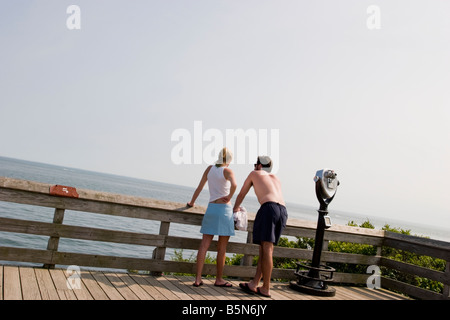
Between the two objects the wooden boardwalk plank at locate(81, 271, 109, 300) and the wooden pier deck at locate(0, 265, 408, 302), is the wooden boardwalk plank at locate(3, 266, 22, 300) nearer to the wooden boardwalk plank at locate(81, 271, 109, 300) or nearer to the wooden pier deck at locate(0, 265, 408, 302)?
the wooden pier deck at locate(0, 265, 408, 302)

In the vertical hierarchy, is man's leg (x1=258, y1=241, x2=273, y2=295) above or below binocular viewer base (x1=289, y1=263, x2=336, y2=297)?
above

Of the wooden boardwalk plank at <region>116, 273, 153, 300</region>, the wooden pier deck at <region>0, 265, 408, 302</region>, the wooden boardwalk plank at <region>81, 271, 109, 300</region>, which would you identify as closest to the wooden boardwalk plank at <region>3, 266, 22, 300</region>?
the wooden pier deck at <region>0, 265, 408, 302</region>

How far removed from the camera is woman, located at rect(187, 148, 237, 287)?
14.5ft

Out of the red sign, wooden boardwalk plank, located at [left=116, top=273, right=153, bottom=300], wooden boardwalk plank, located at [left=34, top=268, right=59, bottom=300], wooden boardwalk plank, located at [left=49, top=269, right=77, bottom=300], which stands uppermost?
the red sign

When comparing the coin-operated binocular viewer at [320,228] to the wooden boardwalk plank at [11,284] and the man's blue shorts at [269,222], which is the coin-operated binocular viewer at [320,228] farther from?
the wooden boardwalk plank at [11,284]

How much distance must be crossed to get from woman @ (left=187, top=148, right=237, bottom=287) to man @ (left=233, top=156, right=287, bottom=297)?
0.17m

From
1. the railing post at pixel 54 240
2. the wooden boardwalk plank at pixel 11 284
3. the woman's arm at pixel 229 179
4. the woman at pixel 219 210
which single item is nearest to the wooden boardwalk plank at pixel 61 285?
the railing post at pixel 54 240

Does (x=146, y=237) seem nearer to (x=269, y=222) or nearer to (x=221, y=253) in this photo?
(x=221, y=253)

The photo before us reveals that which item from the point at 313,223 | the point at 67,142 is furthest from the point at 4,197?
the point at 67,142

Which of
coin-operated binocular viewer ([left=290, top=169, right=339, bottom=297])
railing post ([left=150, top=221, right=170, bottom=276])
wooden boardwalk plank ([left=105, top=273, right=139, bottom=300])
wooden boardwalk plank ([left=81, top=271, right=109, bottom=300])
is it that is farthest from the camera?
coin-operated binocular viewer ([left=290, top=169, right=339, bottom=297])

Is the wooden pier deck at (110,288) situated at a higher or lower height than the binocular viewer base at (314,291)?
higher

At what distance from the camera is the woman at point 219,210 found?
443 cm
